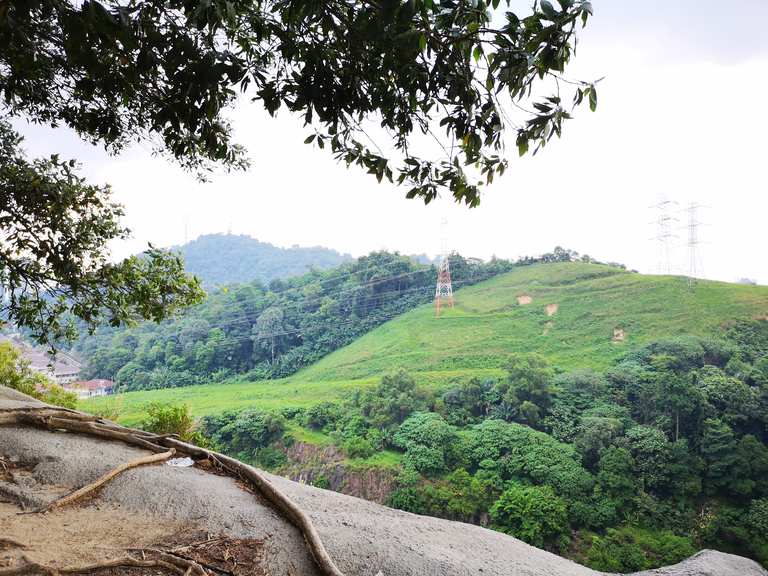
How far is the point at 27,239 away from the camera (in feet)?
14.1

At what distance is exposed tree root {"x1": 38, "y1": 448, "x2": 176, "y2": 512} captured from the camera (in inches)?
93.9

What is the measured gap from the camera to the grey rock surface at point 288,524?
2.10 metres

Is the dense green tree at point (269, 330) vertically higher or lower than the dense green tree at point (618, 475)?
higher

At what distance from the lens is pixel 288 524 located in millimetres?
2287

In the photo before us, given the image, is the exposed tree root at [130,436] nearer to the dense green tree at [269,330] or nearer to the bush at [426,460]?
the bush at [426,460]

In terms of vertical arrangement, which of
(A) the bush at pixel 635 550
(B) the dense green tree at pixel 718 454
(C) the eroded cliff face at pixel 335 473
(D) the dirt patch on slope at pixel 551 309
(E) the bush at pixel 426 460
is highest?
(D) the dirt patch on slope at pixel 551 309

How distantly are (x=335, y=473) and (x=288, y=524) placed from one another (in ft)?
45.2

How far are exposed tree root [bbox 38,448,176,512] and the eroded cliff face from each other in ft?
41.1

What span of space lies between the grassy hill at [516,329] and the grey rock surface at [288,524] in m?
15.2

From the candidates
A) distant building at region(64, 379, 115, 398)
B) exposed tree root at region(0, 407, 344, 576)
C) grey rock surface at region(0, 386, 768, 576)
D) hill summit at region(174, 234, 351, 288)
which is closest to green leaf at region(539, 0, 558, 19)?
grey rock surface at region(0, 386, 768, 576)

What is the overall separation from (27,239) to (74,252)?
351 millimetres

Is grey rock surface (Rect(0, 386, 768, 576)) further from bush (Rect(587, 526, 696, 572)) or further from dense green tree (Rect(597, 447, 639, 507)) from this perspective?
dense green tree (Rect(597, 447, 639, 507))

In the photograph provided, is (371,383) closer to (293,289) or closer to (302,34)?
(293,289)

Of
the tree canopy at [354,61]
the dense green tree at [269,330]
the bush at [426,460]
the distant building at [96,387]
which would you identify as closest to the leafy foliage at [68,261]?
the tree canopy at [354,61]
